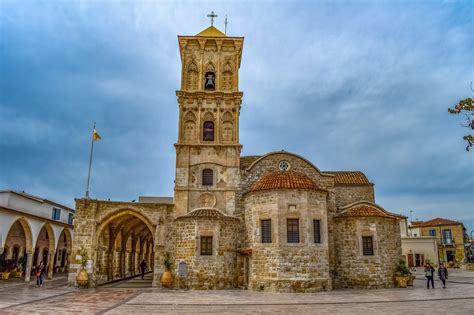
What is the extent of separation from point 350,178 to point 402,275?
8101mm

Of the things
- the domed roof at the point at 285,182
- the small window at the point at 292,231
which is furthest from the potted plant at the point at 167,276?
the small window at the point at 292,231

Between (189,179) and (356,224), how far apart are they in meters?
10.4

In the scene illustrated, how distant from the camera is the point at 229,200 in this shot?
22312 millimetres

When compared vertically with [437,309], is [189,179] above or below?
above

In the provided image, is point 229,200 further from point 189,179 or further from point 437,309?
point 437,309

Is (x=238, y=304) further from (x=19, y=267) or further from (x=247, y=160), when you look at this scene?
(x=19, y=267)

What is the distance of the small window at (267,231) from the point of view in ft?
62.1

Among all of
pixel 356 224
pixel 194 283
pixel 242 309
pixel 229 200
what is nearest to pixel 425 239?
pixel 356 224

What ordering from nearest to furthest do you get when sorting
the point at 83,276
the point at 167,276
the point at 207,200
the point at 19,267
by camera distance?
the point at 167,276 < the point at 83,276 < the point at 207,200 < the point at 19,267

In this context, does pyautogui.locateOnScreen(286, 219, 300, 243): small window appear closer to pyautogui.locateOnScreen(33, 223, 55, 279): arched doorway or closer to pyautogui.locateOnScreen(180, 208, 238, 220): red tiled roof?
pyautogui.locateOnScreen(180, 208, 238, 220): red tiled roof

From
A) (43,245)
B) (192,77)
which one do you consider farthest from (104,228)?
(43,245)

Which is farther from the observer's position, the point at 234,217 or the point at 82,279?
the point at 234,217

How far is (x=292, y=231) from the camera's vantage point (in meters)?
18.8

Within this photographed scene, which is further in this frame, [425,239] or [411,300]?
[425,239]
